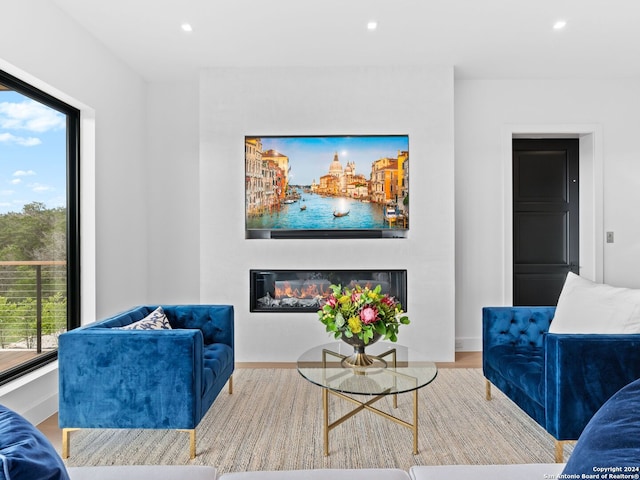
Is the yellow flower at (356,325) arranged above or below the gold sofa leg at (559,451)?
above

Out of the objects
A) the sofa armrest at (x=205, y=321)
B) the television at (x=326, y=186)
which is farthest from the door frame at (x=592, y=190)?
the sofa armrest at (x=205, y=321)

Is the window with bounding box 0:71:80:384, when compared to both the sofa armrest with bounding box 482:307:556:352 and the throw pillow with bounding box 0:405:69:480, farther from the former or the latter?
the sofa armrest with bounding box 482:307:556:352

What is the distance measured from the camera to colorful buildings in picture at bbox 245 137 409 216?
4.09 m

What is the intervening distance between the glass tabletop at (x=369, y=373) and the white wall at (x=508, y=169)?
6.41 feet

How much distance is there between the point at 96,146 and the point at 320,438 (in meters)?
2.86

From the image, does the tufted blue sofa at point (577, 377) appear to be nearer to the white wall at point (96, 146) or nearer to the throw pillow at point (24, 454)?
the throw pillow at point (24, 454)

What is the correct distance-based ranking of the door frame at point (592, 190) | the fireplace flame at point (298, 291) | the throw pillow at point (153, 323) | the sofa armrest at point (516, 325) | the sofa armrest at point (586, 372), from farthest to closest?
the door frame at point (592, 190)
the fireplace flame at point (298, 291)
the sofa armrest at point (516, 325)
the throw pillow at point (153, 323)
the sofa armrest at point (586, 372)

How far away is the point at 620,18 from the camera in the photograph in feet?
10.4

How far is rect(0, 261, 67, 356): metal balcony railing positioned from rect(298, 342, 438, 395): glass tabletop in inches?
76.2

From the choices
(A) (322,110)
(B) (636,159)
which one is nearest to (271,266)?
(A) (322,110)

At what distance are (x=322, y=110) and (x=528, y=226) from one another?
101 inches

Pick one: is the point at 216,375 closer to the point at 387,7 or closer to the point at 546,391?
the point at 546,391

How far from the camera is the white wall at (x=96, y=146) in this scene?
2.68 meters

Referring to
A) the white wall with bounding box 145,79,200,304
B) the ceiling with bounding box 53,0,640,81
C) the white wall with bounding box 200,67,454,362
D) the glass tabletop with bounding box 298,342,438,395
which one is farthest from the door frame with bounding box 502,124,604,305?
the white wall with bounding box 145,79,200,304
